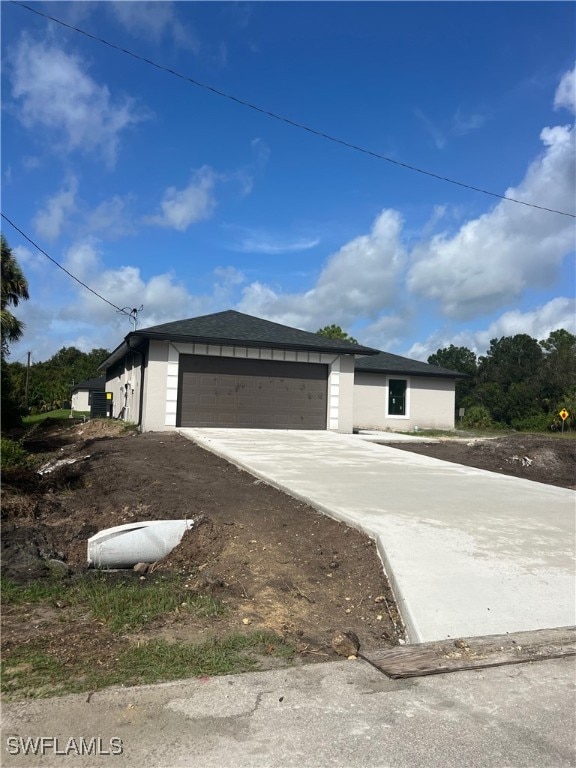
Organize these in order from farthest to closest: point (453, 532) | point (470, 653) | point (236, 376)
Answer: point (236, 376) < point (453, 532) < point (470, 653)

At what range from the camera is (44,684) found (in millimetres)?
3289

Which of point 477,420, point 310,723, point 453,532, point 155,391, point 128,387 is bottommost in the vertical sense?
point 310,723

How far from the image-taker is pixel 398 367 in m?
24.7

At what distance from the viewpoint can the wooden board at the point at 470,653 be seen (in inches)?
145

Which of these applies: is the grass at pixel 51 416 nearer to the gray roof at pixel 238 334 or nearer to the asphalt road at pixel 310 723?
the gray roof at pixel 238 334

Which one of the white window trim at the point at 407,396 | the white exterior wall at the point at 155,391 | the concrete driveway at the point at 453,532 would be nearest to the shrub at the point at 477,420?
the white window trim at the point at 407,396

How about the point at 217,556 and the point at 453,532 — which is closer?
the point at 217,556

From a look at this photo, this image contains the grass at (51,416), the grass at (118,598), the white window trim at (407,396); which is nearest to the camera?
the grass at (118,598)

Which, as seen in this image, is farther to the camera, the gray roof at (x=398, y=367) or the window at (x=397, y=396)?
the window at (x=397, y=396)

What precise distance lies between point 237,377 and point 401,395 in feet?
29.7

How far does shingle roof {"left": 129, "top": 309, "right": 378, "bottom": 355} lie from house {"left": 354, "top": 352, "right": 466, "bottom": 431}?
3991 mm

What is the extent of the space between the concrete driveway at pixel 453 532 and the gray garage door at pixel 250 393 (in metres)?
6.27

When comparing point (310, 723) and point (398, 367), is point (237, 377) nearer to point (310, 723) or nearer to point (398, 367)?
point (398, 367)

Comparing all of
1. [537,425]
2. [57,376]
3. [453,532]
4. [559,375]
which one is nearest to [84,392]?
[57,376]
